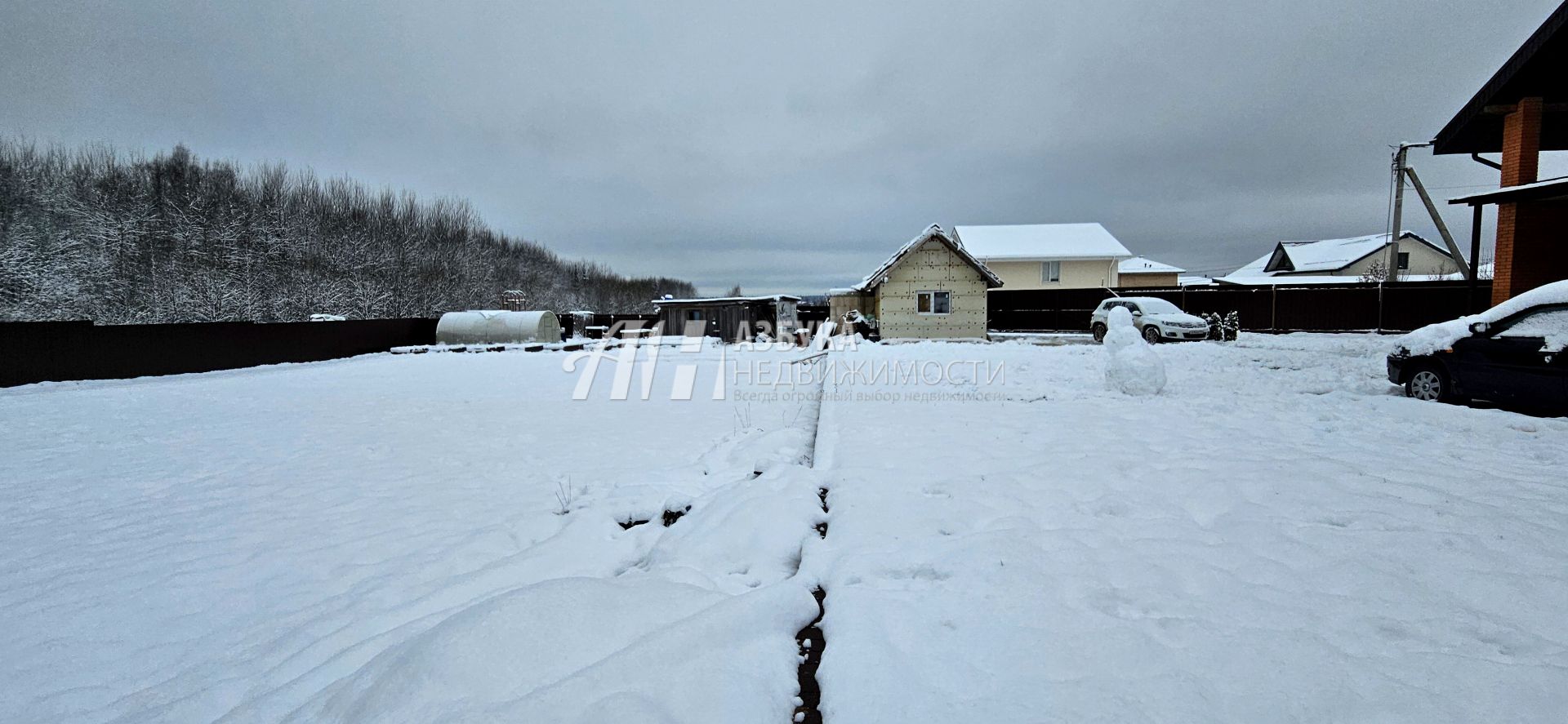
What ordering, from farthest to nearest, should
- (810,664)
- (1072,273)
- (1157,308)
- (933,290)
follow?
(1072,273), (933,290), (1157,308), (810,664)

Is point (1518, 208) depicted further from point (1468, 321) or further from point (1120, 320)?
point (1120, 320)

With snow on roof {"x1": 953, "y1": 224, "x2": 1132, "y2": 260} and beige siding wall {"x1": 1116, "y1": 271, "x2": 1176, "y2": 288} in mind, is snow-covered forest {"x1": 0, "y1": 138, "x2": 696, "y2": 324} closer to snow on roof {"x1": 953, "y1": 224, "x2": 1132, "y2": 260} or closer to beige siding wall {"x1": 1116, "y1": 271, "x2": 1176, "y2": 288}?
snow on roof {"x1": 953, "y1": 224, "x2": 1132, "y2": 260}

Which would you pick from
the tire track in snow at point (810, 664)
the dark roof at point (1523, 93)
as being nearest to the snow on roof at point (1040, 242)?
the dark roof at point (1523, 93)

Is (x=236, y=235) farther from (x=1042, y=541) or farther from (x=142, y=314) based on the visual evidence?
(x=1042, y=541)

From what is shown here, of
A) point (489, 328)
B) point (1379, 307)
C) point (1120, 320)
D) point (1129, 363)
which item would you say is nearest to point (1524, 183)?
point (1120, 320)

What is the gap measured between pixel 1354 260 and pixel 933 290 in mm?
38788

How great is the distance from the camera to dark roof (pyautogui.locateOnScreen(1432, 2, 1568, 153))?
9.47m

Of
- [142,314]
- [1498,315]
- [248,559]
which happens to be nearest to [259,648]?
[248,559]

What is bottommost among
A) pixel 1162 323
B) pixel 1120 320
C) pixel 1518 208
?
pixel 1162 323

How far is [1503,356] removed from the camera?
661cm

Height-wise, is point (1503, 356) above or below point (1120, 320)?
below

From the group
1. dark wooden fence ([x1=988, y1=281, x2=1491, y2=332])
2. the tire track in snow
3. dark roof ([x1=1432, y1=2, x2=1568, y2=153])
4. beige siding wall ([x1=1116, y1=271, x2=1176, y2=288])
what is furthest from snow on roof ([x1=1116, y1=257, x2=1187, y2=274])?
the tire track in snow

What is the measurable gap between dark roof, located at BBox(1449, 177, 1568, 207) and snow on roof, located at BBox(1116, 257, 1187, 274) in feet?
118

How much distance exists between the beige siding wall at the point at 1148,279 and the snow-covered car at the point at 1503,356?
40902 mm
